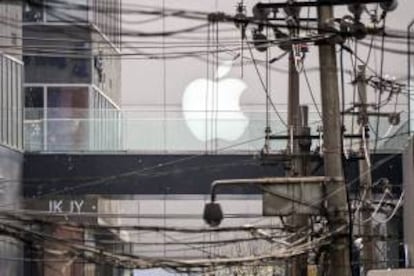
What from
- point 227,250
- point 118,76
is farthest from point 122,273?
point 118,76

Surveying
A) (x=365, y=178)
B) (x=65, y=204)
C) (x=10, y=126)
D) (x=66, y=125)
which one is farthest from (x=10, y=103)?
(x=365, y=178)

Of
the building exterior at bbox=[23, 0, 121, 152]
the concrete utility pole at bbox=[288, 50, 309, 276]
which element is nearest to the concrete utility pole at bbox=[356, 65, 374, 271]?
the concrete utility pole at bbox=[288, 50, 309, 276]

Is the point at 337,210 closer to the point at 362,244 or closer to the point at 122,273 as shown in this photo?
the point at 362,244

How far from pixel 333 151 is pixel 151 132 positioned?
2260 centimetres

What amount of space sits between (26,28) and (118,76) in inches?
315

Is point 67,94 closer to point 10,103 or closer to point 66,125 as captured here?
point 66,125

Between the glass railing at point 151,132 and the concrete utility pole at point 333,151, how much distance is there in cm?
2049

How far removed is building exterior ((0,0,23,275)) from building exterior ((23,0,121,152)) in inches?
23.1

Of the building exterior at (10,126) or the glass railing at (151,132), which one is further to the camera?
the glass railing at (151,132)

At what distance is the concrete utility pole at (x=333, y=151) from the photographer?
18109 mm

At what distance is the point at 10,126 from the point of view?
127ft

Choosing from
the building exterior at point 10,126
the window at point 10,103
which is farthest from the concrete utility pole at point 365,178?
the window at point 10,103

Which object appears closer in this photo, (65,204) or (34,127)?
(65,204)

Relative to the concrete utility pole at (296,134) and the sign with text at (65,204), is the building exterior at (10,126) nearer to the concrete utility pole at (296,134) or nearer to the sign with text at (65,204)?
the sign with text at (65,204)
